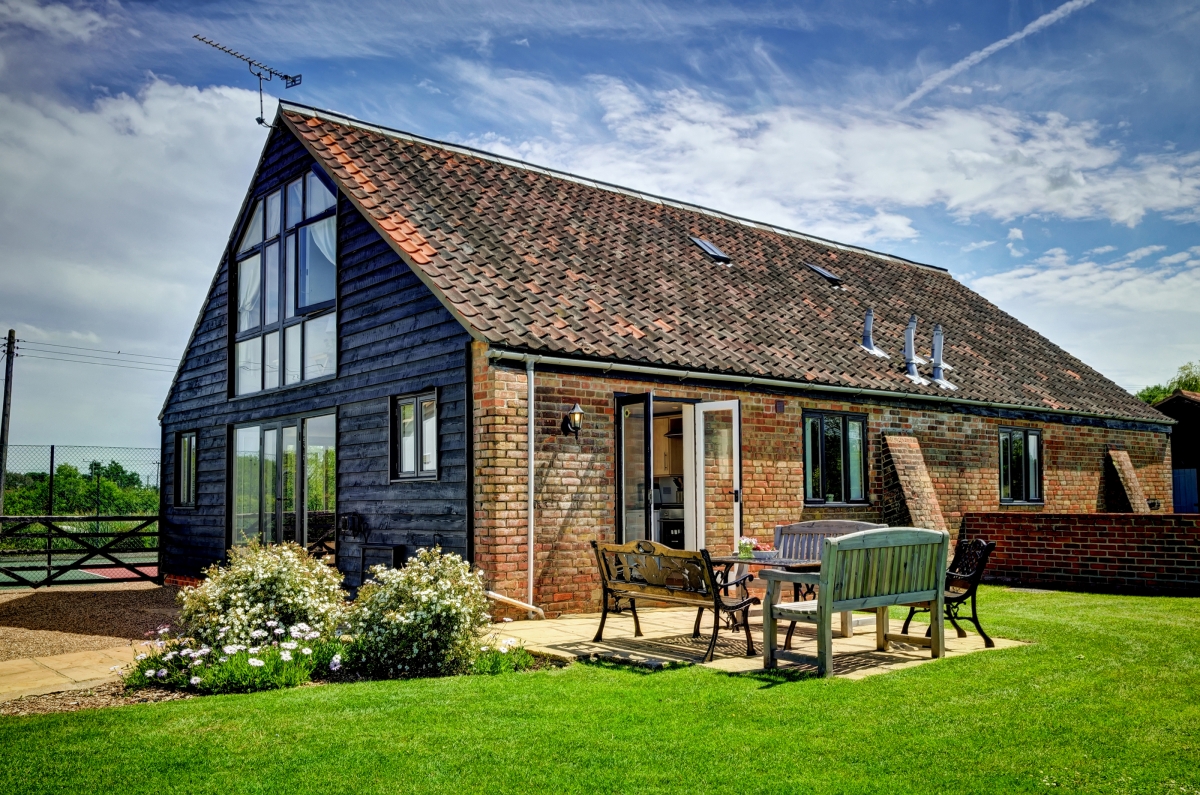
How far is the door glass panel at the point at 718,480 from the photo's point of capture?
12344mm

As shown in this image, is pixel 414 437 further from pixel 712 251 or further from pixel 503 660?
pixel 712 251

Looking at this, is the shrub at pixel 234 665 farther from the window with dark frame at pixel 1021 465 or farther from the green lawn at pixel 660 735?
the window with dark frame at pixel 1021 465

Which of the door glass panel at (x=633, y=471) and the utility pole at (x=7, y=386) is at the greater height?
the utility pole at (x=7, y=386)

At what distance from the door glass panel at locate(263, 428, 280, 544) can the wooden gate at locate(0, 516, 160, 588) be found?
14.2ft

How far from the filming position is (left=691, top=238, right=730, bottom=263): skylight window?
16831 mm

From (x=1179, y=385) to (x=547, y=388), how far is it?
200ft

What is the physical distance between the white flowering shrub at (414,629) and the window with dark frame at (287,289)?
20.6ft

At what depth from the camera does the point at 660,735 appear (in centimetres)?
540

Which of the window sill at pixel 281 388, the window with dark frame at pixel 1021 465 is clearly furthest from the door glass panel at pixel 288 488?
the window with dark frame at pixel 1021 465

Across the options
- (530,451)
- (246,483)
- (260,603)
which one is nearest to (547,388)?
(530,451)

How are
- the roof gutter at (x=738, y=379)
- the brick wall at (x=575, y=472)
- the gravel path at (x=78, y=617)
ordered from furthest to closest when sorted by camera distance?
1. the roof gutter at (x=738, y=379)
2. the brick wall at (x=575, y=472)
3. the gravel path at (x=78, y=617)

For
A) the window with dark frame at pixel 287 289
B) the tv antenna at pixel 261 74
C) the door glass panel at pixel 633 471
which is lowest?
the door glass panel at pixel 633 471

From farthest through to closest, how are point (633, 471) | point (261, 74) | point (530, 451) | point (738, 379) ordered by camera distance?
point (261, 74), point (633, 471), point (738, 379), point (530, 451)

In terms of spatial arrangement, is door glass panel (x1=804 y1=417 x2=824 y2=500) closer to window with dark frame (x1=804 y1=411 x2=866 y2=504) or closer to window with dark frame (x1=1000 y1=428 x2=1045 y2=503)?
window with dark frame (x1=804 y1=411 x2=866 y2=504)
